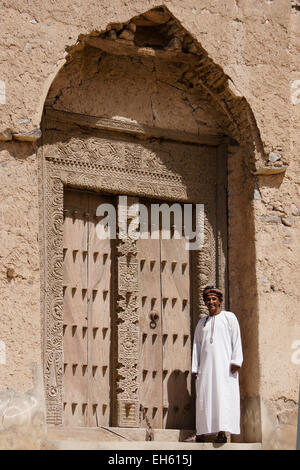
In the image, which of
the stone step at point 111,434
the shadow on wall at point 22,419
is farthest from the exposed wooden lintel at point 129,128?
the stone step at point 111,434

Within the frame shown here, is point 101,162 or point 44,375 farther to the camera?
point 101,162

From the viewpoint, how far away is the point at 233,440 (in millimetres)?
9555

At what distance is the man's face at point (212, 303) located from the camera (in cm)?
945

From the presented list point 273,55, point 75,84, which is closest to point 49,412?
point 75,84

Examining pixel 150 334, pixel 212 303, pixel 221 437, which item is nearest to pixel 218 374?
pixel 221 437

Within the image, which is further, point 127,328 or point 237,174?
point 237,174

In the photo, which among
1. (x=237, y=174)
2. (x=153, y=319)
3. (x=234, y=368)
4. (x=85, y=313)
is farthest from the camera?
(x=237, y=174)

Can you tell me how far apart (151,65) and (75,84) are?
0.75 m

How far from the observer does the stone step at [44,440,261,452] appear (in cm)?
847

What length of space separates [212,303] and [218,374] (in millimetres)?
597

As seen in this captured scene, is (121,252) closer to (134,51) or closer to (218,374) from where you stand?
(218,374)

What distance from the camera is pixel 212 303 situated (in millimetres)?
9453
